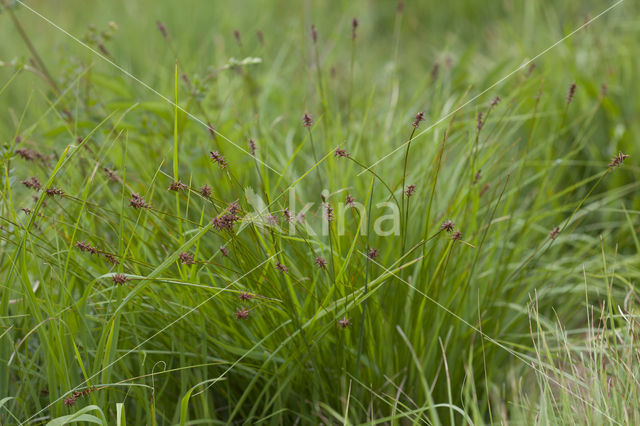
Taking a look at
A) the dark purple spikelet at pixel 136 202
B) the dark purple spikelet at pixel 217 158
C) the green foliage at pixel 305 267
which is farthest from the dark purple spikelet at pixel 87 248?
the dark purple spikelet at pixel 217 158

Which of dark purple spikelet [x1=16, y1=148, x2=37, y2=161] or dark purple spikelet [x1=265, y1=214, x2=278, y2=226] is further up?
dark purple spikelet [x1=16, y1=148, x2=37, y2=161]

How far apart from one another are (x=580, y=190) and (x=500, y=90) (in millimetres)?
693

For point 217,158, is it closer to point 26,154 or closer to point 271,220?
point 271,220

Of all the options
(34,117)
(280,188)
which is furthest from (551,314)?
(34,117)

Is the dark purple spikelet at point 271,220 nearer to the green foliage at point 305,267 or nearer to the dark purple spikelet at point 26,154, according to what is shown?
the green foliage at point 305,267

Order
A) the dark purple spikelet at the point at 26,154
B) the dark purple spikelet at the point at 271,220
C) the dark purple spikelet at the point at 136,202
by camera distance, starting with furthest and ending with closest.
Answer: the dark purple spikelet at the point at 26,154, the dark purple spikelet at the point at 271,220, the dark purple spikelet at the point at 136,202

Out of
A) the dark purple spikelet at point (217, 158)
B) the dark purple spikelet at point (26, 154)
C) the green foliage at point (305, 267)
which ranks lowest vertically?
the green foliage at point (305, 267)

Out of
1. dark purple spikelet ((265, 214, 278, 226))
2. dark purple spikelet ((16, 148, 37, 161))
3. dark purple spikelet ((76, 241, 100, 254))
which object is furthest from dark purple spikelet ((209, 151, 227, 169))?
dark purple spikelet ((16, 148, 37, 161))

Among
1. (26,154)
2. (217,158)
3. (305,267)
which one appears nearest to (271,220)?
(217,158)

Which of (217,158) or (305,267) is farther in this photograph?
(305,267)

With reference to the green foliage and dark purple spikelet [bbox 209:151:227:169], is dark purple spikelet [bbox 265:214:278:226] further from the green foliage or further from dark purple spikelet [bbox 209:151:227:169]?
dark purple spikelet [bbox 209:151:227:169]

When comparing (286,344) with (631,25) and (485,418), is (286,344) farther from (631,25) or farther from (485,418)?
(631,25)

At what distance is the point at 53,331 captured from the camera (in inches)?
49.7

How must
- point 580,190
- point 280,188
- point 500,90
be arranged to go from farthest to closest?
point 500,90, point 580,190, point 280,188
